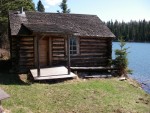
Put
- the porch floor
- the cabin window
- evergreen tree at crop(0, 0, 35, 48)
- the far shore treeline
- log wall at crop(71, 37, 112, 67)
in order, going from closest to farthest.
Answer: the porch floor
the cabin window
log wall at crop(71, 37, 112, 67)
evergreen tree at crop(0, 0, 35, 48)
the far shore treeline

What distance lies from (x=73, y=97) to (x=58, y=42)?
8.48 meters

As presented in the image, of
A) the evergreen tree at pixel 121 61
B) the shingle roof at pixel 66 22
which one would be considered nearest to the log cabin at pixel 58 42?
the shingle roof at pixel 66 22

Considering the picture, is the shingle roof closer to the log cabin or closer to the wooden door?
the log cabin

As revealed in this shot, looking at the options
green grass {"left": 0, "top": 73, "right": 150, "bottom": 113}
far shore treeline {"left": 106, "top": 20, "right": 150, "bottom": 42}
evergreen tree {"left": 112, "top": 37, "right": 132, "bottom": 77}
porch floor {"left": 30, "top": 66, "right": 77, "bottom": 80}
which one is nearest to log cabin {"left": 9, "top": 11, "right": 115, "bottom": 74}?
porch floor {"left": 30, "top": 66, "right": 77, "bottom": 80}

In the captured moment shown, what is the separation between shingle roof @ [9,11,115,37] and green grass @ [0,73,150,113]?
18.0 ft

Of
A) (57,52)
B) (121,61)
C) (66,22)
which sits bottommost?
(121,61)

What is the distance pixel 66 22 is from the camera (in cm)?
2475

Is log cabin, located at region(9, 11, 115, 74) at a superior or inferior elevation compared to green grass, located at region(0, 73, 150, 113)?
superior

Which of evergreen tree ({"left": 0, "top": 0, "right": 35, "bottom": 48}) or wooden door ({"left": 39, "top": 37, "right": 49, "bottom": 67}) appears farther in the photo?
evergreen tree ({"left": 0, "top": 0, "right": 35, "bottom": 48})

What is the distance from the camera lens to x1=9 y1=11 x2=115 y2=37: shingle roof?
23.2 meters

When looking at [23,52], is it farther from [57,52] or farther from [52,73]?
[52,73]

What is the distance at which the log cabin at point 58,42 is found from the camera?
21.8 m

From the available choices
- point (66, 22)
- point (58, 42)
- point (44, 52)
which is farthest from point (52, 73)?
point (66, 22)

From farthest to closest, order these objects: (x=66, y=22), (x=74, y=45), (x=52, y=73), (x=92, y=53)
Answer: (x=66, y=22)
(x=92, y=53)
(x=74, y=45)
(x=52, y=73)
